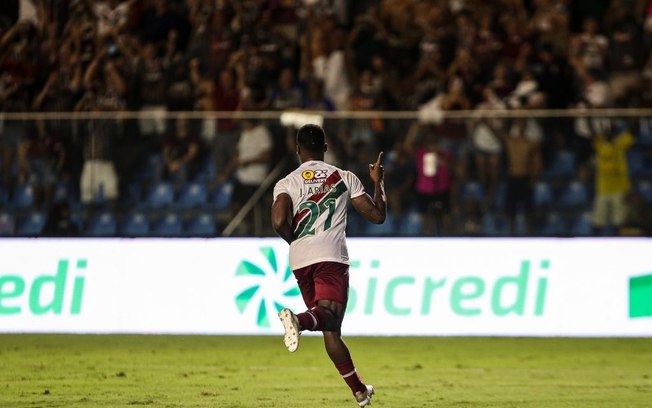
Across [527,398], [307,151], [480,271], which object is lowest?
[480,271]

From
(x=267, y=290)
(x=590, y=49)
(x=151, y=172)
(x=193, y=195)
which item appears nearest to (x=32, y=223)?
(x=151, y=172)

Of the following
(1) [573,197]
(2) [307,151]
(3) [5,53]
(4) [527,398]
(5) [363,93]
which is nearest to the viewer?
(2) [307,151]

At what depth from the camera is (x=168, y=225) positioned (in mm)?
16203

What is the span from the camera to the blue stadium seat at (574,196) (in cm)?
1559

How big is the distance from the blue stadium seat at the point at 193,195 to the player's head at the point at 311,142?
775 centimetres

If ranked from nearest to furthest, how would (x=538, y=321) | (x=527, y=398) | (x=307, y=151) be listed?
(x=307, y=151) → (x=527, y=398) → (x=538, y=321)

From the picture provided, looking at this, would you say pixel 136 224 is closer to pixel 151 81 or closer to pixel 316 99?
pixel 151 81

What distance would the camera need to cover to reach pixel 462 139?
15812 millimetres

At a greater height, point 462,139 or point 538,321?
point 462,139

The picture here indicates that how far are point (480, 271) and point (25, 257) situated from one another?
19.0ft

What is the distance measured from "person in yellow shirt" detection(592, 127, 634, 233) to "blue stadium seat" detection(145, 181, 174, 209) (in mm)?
5617

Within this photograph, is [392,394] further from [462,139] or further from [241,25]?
[241,25]

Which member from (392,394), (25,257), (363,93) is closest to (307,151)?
(392,394)

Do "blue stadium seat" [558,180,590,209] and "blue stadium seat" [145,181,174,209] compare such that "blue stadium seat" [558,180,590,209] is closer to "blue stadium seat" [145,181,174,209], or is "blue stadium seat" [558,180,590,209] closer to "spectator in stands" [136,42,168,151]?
"blue stadium seat" [145,181,174,209]
